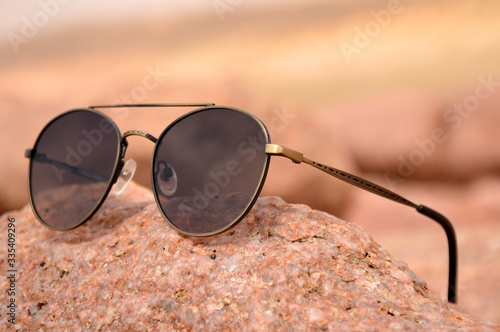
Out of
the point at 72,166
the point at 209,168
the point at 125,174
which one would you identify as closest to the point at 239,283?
the point at 209,168

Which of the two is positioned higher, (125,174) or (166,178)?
(166,178)

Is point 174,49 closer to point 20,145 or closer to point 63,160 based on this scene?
point 20,145

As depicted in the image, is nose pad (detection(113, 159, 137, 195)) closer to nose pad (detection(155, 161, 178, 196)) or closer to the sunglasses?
the sunglasses

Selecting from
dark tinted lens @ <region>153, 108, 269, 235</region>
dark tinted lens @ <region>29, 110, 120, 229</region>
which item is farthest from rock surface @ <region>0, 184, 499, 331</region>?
dark tinted lens @ <region>29, 110, 120, 229</region>

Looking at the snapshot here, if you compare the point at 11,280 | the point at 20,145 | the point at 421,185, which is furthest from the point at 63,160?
the point at 421,185

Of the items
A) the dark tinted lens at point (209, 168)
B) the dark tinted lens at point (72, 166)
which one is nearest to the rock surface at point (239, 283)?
the dark tinted lens at point (209, 168)

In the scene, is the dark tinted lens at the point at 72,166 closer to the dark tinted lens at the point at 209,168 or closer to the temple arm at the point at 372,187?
the dark tinted lens at the point at 209,168

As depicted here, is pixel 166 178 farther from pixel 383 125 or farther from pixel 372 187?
pixel 383 125
